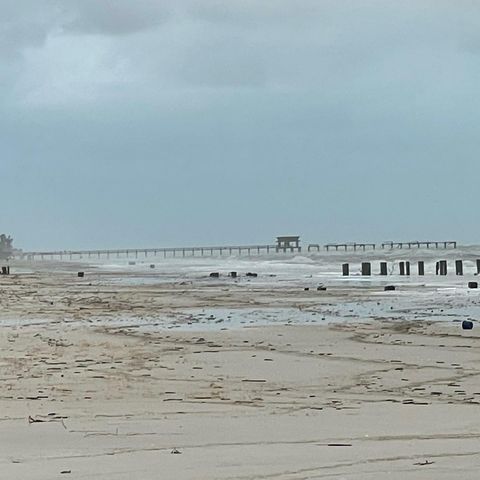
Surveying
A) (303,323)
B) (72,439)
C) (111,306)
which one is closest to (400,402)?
(72,439)

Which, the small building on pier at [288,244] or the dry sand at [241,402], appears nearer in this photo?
the dry sand at [241,402]

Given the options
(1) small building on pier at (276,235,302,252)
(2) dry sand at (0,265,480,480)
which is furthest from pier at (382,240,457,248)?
(2) dry sand at (0,265,480,480)

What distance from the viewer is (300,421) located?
24.2 ft

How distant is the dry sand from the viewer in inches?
224

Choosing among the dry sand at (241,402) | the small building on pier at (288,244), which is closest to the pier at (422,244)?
the small building on pier at (288,244)

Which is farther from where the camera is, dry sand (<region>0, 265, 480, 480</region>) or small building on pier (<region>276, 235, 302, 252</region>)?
small building on pier (<region>276, 235, 302, 252</region>)

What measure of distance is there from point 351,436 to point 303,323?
1222 centimetres

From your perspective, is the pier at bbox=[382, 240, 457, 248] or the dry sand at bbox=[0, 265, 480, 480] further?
the pier at bbox=[382, 240, 457, 248]

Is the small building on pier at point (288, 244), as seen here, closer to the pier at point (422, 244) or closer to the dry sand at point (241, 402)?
the pier at point (422, 244)

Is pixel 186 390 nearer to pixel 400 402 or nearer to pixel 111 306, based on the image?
pixel 400 402

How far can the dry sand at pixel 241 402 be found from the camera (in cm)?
568

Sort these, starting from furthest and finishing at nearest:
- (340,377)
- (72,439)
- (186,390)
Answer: (340,377)
(186,390)
(72,439)

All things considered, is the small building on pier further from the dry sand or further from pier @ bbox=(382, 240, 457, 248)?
the dry sand

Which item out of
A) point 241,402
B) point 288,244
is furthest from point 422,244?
point 241,402
